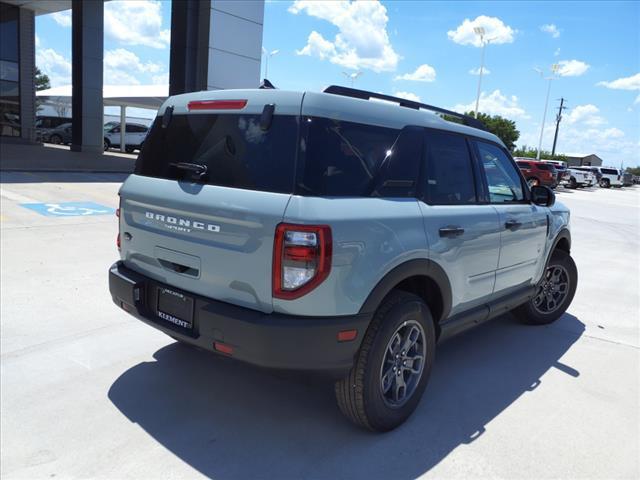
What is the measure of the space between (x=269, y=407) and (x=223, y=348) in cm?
81

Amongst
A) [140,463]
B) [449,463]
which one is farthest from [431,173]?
[140,463]

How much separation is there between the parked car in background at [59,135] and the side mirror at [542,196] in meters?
34.9

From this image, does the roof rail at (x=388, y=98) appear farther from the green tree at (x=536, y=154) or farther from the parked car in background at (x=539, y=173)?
the green tree at (x=536, y=154)

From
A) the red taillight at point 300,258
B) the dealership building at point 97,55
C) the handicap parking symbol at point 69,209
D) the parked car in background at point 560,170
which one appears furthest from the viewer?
the parked car in background at point 560,170

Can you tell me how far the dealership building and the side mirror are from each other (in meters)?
12.9

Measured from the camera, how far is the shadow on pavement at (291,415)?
A: 274cm

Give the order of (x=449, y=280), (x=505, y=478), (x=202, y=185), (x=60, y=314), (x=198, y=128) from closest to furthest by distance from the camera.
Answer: (x=505, y=478), (x=202, y=185), (x=198, y=128), (x=449, y=280), (x=60, y=314)

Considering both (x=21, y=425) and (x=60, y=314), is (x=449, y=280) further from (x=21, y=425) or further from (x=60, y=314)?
(x=60, y=314)

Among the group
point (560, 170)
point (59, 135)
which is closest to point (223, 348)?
point (560, 170)

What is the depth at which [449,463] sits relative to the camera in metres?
2.82

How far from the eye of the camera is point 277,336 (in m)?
2.49

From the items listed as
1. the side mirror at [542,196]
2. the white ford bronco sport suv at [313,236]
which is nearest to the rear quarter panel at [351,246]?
the white ford bronco sport suv at [313,236]

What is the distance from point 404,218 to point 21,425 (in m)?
2.48

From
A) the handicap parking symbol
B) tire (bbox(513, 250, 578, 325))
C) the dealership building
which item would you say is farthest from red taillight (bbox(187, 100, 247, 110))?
the dealership building
